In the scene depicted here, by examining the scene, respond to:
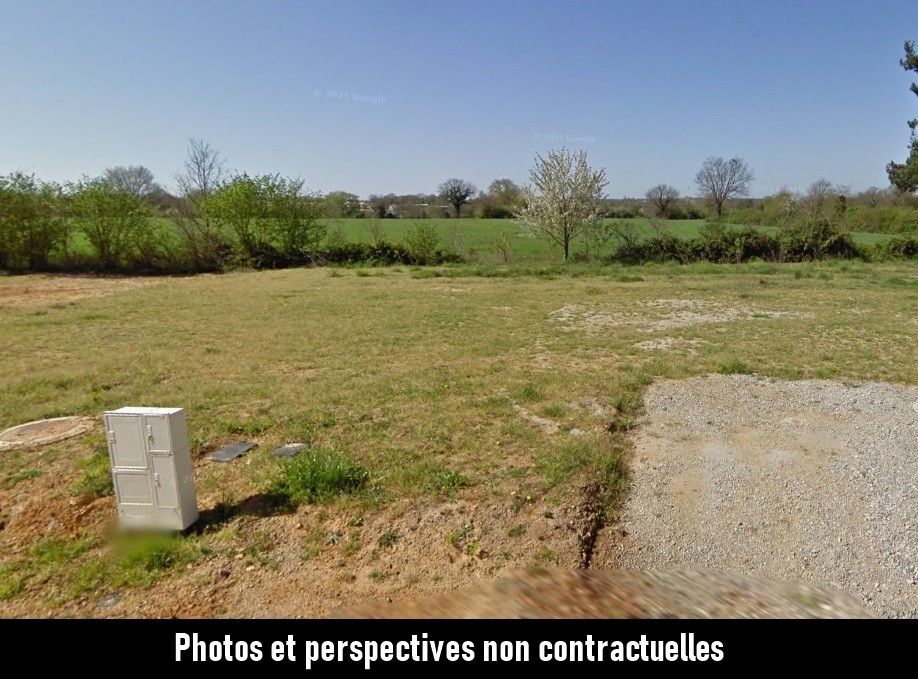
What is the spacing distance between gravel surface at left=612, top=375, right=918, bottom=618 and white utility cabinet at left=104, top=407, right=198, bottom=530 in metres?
2.46

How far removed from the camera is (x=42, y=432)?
462 centimetres

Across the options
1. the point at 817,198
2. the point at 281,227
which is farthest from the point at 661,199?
the point at 281,227

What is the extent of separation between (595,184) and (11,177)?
23815 mm

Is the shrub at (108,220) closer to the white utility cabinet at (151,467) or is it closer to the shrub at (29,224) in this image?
the shrub at (29,224)

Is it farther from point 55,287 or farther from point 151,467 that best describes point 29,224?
point 151,467

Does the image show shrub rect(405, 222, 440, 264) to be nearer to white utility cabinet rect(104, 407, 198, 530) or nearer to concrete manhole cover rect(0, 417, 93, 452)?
concrete manhole cover rect(0, 417, 93, 452)

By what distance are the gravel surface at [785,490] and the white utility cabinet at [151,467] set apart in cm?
246

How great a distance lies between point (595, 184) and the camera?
23.6 metres

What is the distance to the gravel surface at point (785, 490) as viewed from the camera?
2.74 meters

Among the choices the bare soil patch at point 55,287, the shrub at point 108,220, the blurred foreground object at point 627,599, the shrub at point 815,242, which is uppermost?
the shrub at point 108,220

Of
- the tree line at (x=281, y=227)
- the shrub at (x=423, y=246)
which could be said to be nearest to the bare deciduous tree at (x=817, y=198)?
the tree line at (x=281, y=227)

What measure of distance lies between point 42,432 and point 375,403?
2.96 metres

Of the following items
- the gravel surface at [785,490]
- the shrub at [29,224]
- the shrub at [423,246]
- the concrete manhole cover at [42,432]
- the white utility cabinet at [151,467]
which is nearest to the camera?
the gravel surface at [785,490]
